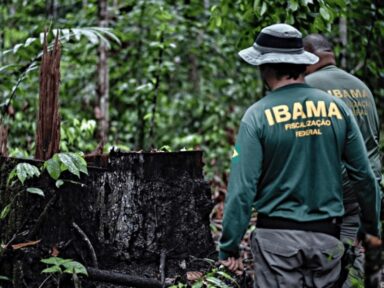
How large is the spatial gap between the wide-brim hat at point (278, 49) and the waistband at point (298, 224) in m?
0.85

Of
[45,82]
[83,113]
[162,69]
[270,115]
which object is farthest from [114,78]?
[270,115]

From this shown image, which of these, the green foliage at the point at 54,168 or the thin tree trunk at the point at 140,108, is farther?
the thin tree trunk at the point at 140,108

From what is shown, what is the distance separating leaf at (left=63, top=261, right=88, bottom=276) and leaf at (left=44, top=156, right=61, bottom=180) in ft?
1.94

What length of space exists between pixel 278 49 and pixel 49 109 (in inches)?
80.4

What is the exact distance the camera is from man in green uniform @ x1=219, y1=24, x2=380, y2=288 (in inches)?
126

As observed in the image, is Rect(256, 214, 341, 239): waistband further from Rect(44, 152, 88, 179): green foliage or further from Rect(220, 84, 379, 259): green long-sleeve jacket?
Rect(44, 152, 88, 179): green foliage

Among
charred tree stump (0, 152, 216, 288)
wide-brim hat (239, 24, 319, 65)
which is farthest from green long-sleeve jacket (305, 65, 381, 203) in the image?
charred tree stump (0, 152, 216, 288)

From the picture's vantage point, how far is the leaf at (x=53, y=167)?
166 inches

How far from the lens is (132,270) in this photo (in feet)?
14.9

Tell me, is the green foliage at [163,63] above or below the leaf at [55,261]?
above

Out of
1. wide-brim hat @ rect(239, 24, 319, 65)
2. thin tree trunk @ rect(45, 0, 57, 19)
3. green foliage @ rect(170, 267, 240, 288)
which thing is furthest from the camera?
thin tree trunk @ rect(45, 0, 57, 19)

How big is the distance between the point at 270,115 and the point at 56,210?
1.94 m

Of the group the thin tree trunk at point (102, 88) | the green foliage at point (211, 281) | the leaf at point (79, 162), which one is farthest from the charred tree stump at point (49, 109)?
the thin tree trunk at point (102, 88)

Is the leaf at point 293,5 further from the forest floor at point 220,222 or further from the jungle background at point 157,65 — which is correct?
the forest floor at point 220,222
